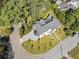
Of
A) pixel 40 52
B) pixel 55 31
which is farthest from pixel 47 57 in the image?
pixel 55 31

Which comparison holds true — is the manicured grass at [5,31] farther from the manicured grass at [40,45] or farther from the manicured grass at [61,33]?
the manicured grass at [61,33]

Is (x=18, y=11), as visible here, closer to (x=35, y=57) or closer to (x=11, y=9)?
(x=11, y=9)

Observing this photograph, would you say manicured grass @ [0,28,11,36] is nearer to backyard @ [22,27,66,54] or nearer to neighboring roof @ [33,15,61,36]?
backyard @ [22,27,66,54]

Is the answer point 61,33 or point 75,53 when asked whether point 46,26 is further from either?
point 75,53

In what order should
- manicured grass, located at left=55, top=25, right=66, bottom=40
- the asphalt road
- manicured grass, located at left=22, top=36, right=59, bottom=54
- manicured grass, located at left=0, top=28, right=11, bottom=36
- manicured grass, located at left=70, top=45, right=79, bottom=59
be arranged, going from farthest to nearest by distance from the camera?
manicured grass, located at left=0, top=28, right=11, bottom=36 → manicured grass, located at left=55, top=25, right=66, bottom=40 → manicured grass, located at left=22, top=36, right=59, bottom=54 → the asphalt road → manicured grass, located at left=70, top=45, right=79, bottom=59

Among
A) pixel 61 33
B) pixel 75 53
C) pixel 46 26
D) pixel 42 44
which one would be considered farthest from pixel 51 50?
pixel 46 26

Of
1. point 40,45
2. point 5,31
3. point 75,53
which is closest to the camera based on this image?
point 75,53

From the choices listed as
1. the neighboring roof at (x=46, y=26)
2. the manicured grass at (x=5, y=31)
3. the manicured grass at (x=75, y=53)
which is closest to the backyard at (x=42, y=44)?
the neighboring roof at (x=46, y=26)

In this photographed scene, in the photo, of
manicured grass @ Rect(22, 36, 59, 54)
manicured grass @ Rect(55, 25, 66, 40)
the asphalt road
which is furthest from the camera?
manicured grass @ Rect(55, 25, 66, 40)

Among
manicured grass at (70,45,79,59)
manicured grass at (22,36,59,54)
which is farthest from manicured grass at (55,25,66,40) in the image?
manicured grass at (70,45,79,59)
